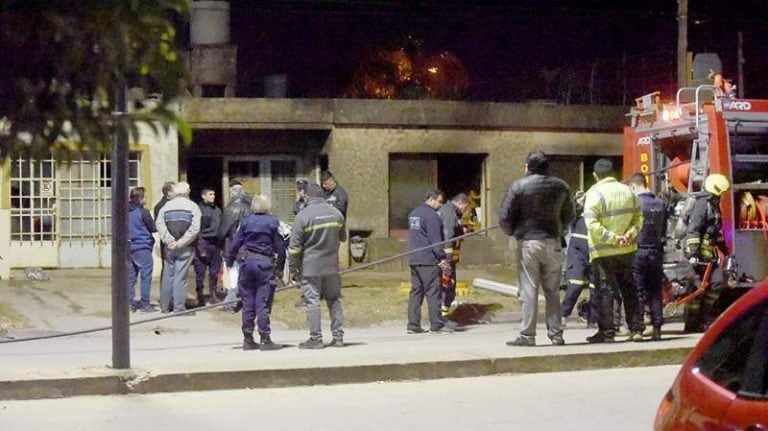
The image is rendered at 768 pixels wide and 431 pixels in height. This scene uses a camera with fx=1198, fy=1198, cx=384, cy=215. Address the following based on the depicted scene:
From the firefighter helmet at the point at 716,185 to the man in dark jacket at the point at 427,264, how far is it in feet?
9.65

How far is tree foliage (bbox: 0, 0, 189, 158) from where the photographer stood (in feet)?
12.6

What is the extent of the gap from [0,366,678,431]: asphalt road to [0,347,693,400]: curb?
0.27 ft

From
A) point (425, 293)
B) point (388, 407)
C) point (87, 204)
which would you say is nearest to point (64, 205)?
point (87, 204)

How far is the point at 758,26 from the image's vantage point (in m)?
27.2

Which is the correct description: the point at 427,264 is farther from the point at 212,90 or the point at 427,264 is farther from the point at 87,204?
the point at 212,90

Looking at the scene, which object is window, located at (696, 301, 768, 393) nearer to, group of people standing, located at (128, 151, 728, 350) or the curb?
the curb

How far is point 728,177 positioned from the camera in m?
13.2

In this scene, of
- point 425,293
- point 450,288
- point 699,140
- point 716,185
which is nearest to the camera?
point 716,185

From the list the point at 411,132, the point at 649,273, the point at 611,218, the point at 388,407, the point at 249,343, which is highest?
the point at 411,132

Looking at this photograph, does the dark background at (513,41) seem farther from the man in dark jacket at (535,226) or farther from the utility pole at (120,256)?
the utility pole at (120,256)

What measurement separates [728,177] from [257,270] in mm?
5351

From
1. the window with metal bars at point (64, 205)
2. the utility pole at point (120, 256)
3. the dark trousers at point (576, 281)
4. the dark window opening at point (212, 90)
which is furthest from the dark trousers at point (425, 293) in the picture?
the dark window opening at point (212, 90)

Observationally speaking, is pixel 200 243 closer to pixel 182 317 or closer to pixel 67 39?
pixel 182 317

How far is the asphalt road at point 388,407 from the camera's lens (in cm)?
866
